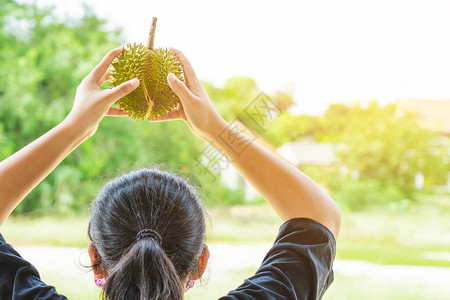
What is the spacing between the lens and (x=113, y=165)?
3.07 m

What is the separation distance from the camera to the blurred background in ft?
7.57

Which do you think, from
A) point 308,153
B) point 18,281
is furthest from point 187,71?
point 308,153

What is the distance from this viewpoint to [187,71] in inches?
21.5

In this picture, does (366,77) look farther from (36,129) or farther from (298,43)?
(36,129)

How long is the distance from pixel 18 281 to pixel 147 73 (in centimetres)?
25

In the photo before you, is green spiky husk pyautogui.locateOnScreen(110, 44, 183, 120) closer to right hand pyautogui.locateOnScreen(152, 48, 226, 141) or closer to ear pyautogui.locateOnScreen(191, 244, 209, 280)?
right hand pyautogui.locateOnScreen(152, 48, 226, 141)

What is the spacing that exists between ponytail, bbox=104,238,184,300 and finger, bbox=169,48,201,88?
0.18 meters

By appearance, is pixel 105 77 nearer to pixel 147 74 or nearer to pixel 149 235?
pixel 147 74

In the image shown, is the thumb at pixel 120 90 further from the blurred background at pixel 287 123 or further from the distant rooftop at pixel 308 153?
the distant rooftop at pixel 308 153

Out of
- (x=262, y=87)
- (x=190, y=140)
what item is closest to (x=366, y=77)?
(x=262, y=87)

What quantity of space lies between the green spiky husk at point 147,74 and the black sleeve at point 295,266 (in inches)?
7.9

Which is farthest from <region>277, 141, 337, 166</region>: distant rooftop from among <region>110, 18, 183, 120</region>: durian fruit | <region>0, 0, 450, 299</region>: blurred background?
<region>110, 18, 183, 120</region>: durian fruit

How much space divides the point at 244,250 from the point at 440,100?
1378 mm

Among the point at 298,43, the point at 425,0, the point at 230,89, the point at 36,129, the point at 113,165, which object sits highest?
the point at 425,0
